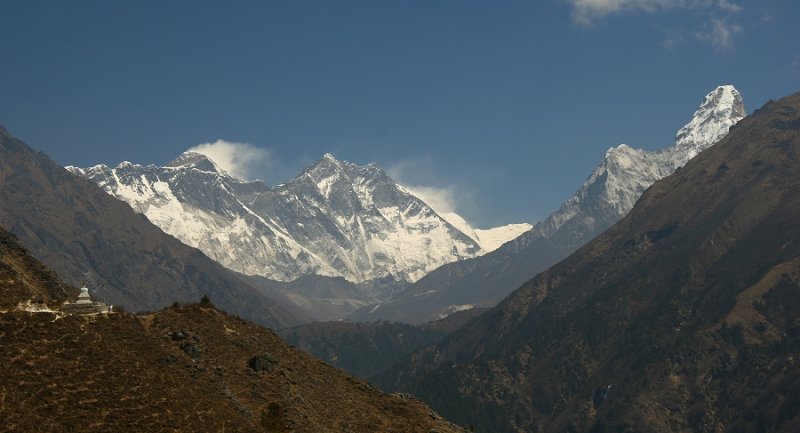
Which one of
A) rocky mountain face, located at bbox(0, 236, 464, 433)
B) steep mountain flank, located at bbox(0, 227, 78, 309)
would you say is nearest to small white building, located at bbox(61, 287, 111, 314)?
rocky mountain face, located at bbox(0, 236, 464, 433)

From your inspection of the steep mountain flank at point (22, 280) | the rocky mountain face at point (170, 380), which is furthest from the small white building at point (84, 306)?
the steep mountain flank at point (22, 280)

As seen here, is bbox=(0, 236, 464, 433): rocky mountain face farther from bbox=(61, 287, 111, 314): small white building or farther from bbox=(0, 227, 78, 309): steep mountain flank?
bbox=(61, 287, 111, 314): small white building

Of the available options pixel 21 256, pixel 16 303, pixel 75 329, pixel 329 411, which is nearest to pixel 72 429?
pixel 75 329

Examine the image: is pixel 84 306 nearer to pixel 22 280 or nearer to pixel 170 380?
pixel 170 380

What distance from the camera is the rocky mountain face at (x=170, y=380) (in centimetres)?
11644

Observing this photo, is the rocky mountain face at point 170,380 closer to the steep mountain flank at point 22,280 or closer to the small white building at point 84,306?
the steep mountain flank at point 22,280

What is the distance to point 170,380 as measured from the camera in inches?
5059

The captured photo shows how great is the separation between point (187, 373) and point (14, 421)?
27672 millimetres

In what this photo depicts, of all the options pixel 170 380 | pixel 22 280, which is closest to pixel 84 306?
pixel 170 380

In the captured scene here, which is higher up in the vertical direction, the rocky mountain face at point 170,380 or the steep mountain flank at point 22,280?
the steep mountain flank at point 22,280

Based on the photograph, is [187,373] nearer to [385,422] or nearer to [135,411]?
[135,411]

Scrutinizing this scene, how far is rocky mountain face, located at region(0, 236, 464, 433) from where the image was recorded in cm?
11644

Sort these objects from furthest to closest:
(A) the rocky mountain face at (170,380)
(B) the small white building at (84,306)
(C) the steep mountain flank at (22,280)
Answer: (C) the steep mountain flank at (22,280)
(B) the small white building at (84,306)
(A) the rocky mountain face at (170,380)

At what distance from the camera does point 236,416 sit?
127000mm
